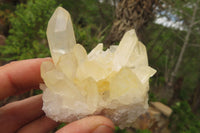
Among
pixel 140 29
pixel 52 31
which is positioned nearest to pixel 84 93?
pixel 52 31

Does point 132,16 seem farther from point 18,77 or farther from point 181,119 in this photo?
point 181,119

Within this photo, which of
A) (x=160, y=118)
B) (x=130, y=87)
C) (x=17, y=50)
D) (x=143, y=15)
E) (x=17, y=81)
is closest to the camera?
(x=130, y=87)

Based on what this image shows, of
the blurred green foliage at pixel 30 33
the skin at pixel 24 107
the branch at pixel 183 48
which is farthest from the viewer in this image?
the branch at pixel 183 48

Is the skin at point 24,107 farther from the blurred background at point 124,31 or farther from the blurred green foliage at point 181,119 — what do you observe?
the blurred green foliage at point 181,119

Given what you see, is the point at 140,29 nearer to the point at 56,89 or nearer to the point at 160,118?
the point at 56,89

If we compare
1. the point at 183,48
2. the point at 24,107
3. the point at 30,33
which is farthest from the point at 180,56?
the point at 24,107

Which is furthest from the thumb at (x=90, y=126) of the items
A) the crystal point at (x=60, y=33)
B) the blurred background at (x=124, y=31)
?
the blurred background at (x=124, y=31)

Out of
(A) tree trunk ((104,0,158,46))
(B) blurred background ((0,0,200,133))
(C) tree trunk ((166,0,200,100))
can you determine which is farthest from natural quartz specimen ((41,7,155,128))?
(C) tree trunk ((166,0,200,100))

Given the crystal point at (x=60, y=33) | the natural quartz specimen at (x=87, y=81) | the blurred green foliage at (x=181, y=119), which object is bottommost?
the blurred green foliage at (x=181, y=119)
